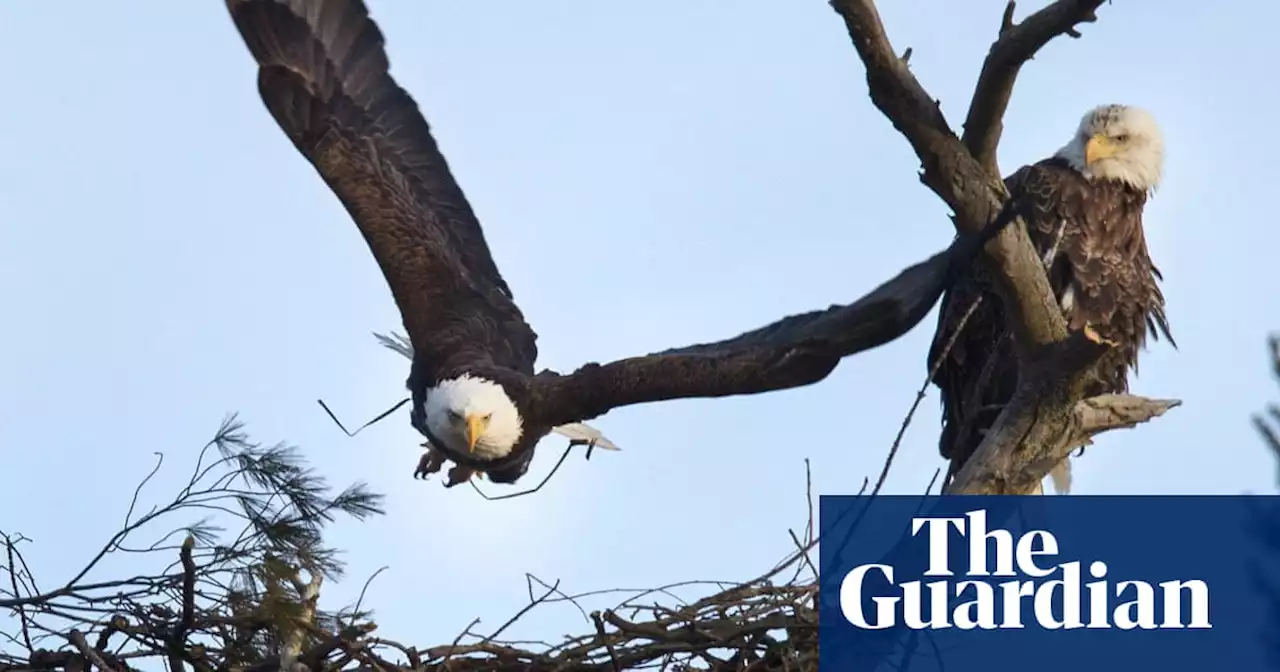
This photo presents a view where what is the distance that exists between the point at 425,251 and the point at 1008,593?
2.11 meters

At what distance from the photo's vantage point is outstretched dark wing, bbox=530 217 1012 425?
15.1 ft

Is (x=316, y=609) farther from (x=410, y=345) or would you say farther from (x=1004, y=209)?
(x=410, y=345)

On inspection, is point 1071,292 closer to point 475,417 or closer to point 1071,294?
point 1071,294

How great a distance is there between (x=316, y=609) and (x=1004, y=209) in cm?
155

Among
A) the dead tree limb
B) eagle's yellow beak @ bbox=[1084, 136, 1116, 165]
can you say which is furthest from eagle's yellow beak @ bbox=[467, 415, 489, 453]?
eagle's yellow beak @ bbox=[1084, 136, 1116, 165]

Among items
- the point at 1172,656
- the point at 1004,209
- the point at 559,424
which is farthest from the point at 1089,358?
the point at 559,424

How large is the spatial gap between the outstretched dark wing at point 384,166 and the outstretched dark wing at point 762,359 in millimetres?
495

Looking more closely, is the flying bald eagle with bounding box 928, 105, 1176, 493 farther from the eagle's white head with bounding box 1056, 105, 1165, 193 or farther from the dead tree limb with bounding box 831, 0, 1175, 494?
the dead tree limb with bounding box 831, 0, 1175, 494

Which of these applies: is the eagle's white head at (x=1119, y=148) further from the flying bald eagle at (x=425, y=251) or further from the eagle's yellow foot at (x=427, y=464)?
the eagle's yellow foot at (x=427, y=464)

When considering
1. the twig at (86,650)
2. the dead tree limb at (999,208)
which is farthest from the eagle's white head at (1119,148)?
the twig at (86,650)

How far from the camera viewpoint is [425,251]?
5926 millimetres

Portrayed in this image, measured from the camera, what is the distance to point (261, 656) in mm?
3934

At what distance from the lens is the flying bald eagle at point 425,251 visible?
18.4 ft

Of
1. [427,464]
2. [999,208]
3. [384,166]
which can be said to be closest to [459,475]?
[427,464]
